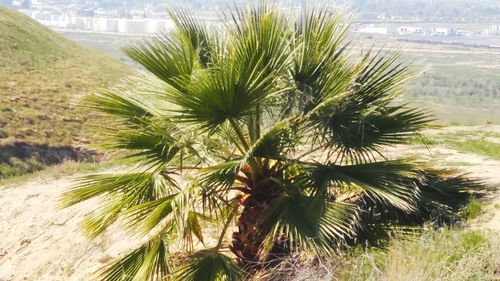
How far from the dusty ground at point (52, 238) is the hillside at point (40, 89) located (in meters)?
2.24

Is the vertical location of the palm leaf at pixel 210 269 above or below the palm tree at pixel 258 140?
below

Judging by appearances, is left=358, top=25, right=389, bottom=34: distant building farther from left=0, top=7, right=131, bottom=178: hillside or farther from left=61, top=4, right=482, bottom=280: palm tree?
left=0, top=7, right=131, bottom=178: hillside

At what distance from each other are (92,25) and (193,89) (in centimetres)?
20022

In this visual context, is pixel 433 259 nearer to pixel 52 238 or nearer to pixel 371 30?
pixel 52 238

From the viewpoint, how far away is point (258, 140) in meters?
5.70

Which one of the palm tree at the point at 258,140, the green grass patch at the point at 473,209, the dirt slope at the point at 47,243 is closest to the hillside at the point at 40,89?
the dirt slope at the point at 47,243

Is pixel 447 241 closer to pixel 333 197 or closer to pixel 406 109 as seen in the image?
pixel 333 197

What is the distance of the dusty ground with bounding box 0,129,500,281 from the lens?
28.1 feet

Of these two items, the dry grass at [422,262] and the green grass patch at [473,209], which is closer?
the dry grass at [422,262]

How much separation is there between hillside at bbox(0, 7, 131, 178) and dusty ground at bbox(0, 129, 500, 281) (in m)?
2.24

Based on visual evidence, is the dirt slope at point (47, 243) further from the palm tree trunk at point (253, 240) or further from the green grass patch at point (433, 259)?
the green grass patch at point (433, 259)

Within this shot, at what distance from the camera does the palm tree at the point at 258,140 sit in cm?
557

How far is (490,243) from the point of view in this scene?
5129 mm

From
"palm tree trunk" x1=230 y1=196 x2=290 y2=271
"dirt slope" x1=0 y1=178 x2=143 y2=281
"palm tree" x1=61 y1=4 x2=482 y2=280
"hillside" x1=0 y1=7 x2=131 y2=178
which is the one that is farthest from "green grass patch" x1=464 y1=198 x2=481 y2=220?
"hillside" x1=0 y1=7 x2=131 y2=178
